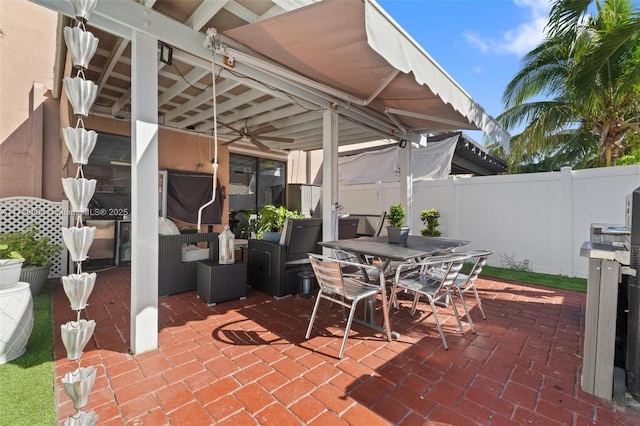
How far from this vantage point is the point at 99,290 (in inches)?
175

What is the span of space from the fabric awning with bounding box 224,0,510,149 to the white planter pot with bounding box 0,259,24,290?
2.95m

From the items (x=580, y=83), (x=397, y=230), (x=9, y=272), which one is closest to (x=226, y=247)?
(x=9, y=272)

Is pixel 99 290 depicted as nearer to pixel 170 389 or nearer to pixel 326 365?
pixel 170 389

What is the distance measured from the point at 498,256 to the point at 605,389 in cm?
473

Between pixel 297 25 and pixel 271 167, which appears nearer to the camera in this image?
pixel 297 25

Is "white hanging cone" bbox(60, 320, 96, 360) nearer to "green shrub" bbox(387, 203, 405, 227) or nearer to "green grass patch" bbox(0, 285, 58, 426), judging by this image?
"green grass patch" bbox(0, 285, 58, 426)

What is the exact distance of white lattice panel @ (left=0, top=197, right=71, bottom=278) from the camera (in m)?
4.67

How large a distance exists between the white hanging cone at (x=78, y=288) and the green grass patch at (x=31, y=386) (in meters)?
1.27

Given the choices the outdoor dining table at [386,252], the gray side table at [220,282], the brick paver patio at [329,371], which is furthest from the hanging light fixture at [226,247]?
the outdoor dining table at [386,252]

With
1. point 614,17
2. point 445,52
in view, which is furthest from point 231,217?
point 614,17

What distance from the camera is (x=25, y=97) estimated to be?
505cm

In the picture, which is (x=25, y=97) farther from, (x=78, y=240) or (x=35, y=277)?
(x=78, y=240)

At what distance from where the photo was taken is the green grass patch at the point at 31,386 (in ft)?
6.04

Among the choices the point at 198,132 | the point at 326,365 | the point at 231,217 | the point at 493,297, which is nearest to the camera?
the point at 326,365
